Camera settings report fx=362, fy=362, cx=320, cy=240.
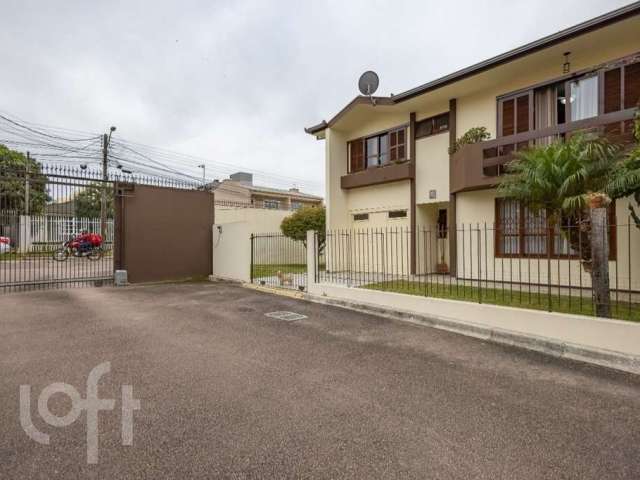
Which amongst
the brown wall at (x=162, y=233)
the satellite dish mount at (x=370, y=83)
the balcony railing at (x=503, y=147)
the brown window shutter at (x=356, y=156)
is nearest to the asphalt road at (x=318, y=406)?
A: the balcony railing at (x=503, y=147)

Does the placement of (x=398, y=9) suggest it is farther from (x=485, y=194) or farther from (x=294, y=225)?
(x=294, y=225)

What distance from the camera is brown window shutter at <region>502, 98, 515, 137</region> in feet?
33.7

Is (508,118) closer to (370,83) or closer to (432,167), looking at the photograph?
(432,167)

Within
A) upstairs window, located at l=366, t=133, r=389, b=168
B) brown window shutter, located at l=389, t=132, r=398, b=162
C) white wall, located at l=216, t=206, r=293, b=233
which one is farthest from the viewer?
white wall, located at l=216, t=206, r=293, b=233

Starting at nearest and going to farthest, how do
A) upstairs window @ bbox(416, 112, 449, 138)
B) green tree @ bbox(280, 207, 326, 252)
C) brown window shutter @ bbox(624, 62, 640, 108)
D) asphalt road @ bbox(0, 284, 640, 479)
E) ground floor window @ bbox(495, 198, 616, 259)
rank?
asphalt road @ bbox(0, 284, 640, 479) < brown window shutter @ bbox(624, 62, 640, 108) < ground floor window @ bbox(495, 198, 616, 259) < upstairs window @ bbox(416, 112, 449, 138) < green tree @ bbox(280, 207, 326, 252)

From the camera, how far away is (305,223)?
636 inches

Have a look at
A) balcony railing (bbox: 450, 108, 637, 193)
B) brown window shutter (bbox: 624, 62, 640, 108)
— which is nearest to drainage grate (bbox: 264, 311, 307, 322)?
balcony railing (bbox: 450, 108, 637, 193)

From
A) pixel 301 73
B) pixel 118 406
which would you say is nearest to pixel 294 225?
pixel 301 73

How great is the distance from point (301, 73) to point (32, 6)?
882cm

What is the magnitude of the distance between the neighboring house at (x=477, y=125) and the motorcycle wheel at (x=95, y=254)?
12.6 meters

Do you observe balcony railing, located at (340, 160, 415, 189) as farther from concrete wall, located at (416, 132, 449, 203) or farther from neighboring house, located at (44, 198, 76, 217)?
neighboring house, located at (44, 198, 76, 217)

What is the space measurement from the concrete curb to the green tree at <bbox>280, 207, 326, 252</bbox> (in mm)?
7666

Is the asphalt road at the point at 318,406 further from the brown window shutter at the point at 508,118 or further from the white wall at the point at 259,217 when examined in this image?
the white wall at the point at 259,217

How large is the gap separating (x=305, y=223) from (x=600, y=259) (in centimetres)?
1186
